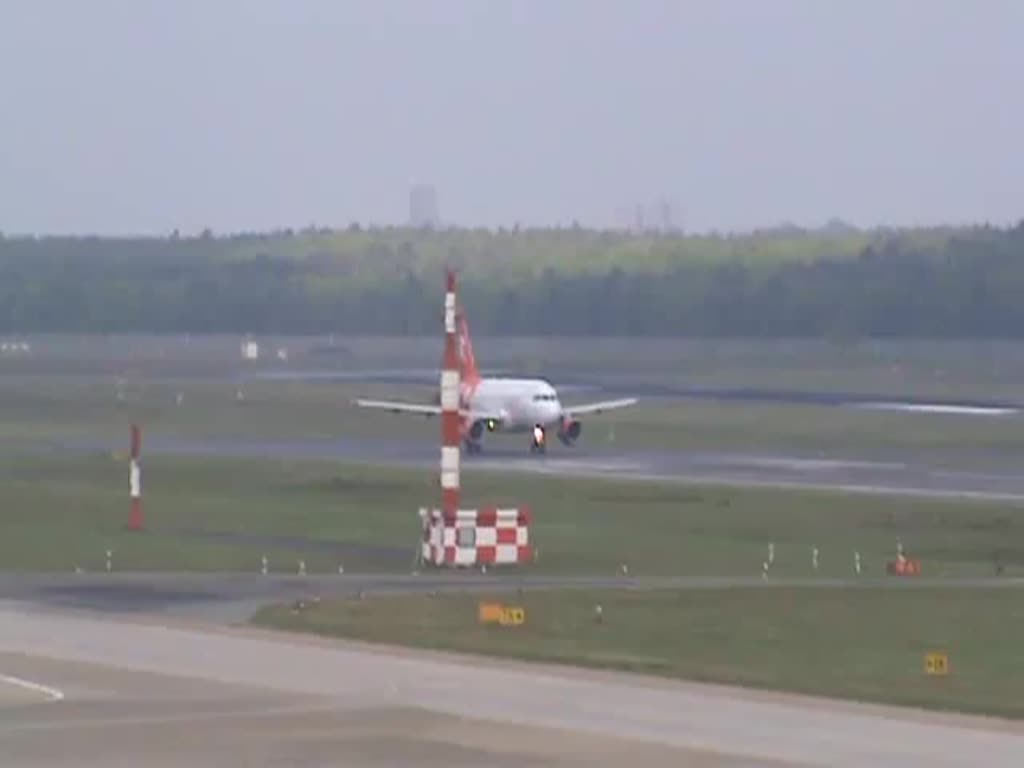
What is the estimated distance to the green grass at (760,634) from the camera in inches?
1323

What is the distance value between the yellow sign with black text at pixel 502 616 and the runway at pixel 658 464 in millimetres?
30379

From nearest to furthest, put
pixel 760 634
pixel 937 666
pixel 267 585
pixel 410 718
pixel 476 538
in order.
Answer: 1. pixel 410 718
2. pixel 937 666
3. pixel 760 634
4. pixel 267 585
5. pixel 476 538

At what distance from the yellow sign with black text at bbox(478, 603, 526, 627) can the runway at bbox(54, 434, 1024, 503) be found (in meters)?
30.4

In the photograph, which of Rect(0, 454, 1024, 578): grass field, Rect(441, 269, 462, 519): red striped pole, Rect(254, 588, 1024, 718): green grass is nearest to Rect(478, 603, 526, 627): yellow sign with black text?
Rect(254, 588, 1024, 718): green grass

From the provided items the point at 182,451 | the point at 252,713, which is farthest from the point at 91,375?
the point at 252,713

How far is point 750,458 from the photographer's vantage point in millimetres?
87750

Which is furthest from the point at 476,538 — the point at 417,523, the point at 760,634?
the point at 760,634

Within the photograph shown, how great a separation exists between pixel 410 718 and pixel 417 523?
101 ft

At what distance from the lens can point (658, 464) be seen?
84625 millimetres

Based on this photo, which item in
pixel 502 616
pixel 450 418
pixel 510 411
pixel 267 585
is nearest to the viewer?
pixel 502 616

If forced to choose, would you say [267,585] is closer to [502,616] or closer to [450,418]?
[450,418]

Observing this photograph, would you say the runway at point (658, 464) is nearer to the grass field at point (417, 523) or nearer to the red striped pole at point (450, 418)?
the grass field at point (417, 523)

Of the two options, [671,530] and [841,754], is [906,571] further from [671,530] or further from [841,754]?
[841,754]

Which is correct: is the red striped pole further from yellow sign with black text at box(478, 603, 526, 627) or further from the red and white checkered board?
yellow sign with black text at box(478, 603, 526, 627)
